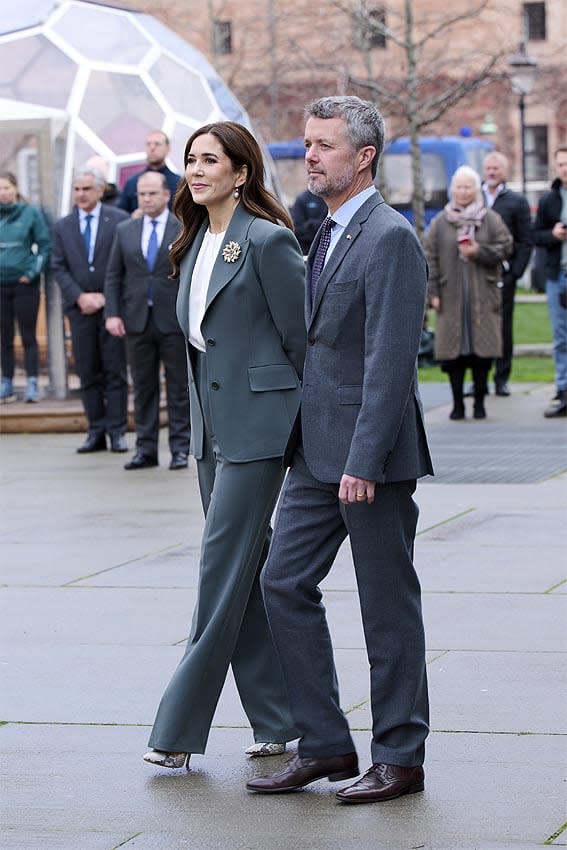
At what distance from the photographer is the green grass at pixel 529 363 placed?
59.1 feet

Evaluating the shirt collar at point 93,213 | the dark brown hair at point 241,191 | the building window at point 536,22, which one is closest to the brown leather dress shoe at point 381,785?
the dark brown hair at point 241,191

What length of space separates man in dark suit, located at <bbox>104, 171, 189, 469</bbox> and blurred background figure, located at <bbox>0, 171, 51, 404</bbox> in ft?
9.01

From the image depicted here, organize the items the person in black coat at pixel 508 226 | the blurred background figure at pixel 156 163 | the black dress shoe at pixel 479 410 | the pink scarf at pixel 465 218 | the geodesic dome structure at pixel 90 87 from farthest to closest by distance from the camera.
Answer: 1. the geodesic dome structure at pixel 90 87
2. the person in black coat at pixel 508 226
3. the black dress shoe at pixel 479 410
4. the pink scarf at pixel 465 218
5. the blurred background figure at pixel 156 163

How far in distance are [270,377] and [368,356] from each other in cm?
63

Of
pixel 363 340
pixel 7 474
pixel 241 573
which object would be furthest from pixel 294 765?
pixel 7 474

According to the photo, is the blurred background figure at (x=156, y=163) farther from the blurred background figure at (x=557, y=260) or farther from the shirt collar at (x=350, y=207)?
the shirt collar at (x=350, y=207)

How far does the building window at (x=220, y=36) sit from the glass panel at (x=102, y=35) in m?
22.8

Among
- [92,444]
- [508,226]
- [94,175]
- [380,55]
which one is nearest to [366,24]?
[508,226]

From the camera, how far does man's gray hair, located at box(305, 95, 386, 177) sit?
4.78 meters

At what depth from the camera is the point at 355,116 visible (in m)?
4.79

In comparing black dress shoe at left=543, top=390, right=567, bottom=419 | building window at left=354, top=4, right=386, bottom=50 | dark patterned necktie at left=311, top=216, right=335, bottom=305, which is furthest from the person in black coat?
dark patterned necktie at left=311, top=216, right=335, bottom=305

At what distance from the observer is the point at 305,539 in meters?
4.90

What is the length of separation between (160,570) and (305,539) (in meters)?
3.63

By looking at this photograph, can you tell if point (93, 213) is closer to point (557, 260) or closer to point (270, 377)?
point (557, 260)
